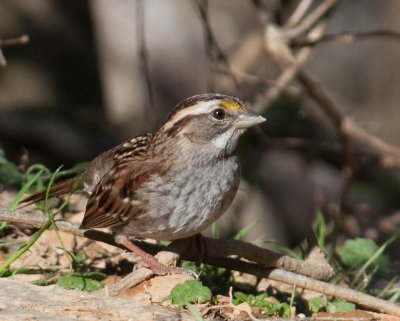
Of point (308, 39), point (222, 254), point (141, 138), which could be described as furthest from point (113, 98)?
point (222, 254)

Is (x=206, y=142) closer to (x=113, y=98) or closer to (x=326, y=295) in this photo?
(x=326, y=295)

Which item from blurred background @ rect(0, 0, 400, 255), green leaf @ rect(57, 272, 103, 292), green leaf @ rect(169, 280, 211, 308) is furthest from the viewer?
blurred background @ rect(0, 0, 400, 255)

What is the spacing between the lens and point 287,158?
11.4 m

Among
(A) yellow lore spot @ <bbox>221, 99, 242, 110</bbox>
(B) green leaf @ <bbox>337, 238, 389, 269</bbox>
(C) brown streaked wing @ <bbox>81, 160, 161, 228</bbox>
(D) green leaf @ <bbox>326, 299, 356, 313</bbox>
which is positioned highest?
(A) yellow lore spot @ <bbox>221, 99, 242, 110</bbox>

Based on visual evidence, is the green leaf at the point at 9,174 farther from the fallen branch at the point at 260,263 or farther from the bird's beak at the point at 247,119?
the bird's beak at the point at 247,119

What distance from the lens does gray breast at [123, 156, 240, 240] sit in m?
4.95

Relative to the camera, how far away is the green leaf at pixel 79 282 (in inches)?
186

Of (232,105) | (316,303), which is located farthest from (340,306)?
(232,105)

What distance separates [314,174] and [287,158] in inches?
14.9

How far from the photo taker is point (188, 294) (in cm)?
438

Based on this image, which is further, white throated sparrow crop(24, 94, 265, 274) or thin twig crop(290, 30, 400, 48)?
thin twig crop(290, 30, 400, 48)

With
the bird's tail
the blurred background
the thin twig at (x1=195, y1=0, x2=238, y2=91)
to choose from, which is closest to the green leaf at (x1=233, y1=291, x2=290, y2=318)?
the bird's tail

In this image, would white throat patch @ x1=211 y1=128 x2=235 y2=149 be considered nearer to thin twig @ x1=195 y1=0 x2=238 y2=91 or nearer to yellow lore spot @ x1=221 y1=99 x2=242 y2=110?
yellow lore spot @ x1=221 y1=99 x2=242 y2=110

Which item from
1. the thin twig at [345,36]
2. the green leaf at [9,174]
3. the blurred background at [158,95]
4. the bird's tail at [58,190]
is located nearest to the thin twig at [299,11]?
the thin twig at [345,36]
